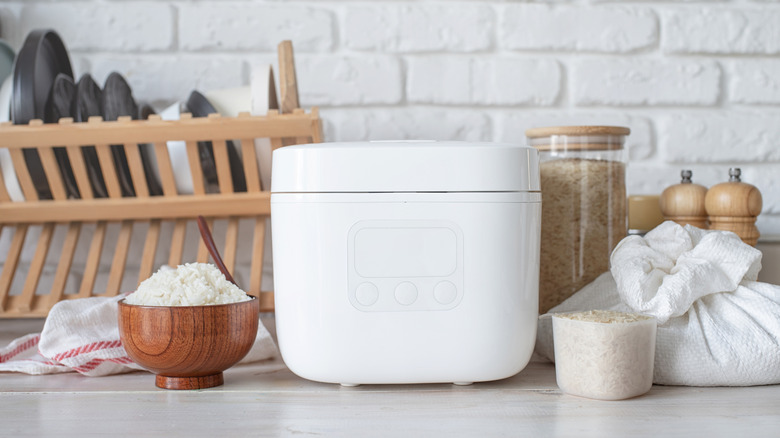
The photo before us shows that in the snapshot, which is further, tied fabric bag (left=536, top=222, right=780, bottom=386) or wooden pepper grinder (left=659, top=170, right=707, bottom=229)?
wooden pepper grinder (left=659, top=170, right=707, bottom=229)

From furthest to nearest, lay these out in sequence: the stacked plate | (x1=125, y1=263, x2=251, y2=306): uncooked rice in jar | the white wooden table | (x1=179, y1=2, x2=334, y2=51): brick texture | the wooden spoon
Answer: (x1=179, y1=2, x2=334, y2=51): brick texture
the stacked plate
the wooden spoon
(x1=125, y1=263, x2=251, y2=306): uncooked rice in jar
the white wooden table

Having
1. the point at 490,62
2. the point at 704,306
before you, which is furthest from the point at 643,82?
the point at 704,306

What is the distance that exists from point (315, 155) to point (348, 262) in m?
0.10

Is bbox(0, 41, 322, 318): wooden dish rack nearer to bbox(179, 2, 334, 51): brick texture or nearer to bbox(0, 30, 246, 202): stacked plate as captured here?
bbox(0, 30, 246, 202): stacked plate

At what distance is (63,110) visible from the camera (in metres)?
0.94

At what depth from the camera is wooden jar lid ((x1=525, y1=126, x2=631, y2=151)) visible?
86cm

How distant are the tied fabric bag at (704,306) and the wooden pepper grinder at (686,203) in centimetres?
15

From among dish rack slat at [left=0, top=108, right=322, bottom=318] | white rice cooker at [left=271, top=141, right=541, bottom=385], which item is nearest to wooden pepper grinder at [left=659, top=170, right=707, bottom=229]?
white rice cooker at [left=271, top=141, right=541, bottom=385]

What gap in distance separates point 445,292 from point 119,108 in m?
0.53

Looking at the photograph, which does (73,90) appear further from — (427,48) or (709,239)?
(709,239)

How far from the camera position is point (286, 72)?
86 cm

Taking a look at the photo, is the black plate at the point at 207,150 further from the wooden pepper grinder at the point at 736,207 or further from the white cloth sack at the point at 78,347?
the wooden pepper grinder at the point at 736,207

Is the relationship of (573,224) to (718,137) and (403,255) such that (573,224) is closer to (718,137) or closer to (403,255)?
(403,255)

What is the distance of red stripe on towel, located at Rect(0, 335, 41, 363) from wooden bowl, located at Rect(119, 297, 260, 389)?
0.22m
